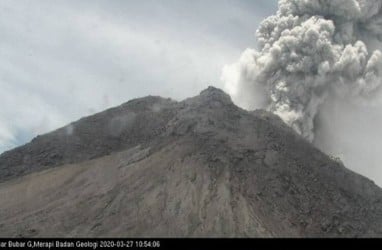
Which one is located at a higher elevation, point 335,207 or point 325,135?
point 325,135

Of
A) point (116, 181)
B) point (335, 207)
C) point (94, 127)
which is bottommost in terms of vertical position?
point (335, 207)

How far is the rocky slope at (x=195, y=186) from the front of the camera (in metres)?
48.7

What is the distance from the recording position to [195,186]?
51.8 m

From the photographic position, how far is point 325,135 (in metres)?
86.1

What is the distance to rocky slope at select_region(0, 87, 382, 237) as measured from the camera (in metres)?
48.7

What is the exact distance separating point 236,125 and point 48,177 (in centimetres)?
1594
